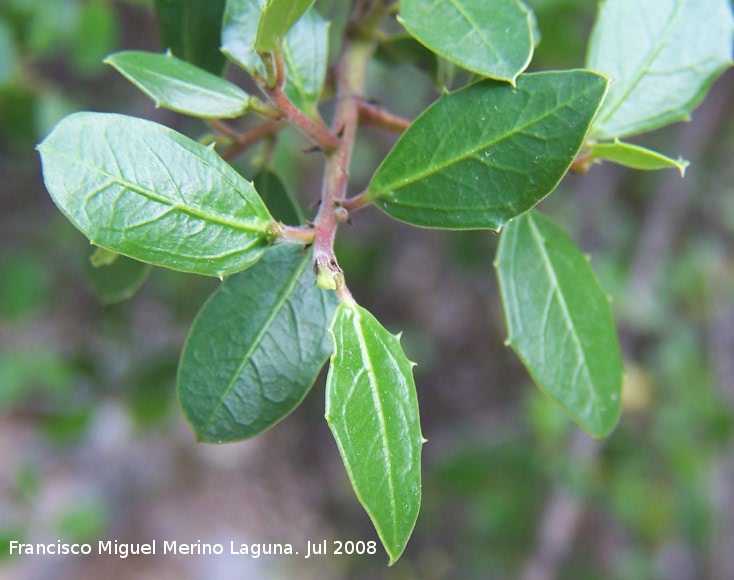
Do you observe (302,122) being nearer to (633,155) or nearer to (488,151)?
(488,151)

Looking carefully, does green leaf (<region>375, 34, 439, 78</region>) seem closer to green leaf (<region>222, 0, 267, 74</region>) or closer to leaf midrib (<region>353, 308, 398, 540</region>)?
green leaf (<region>222, 0, 267, 74</region>)

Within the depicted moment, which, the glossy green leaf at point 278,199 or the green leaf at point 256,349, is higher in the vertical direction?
the glossy green leaf at point 278,199

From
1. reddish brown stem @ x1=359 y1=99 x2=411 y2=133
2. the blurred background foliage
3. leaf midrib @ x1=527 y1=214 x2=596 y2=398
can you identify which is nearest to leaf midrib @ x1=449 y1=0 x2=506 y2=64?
reddish brown stem @ x1=359 y1=99 x2=411 y2=133

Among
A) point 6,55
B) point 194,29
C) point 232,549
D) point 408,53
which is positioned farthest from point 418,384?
point 194,29

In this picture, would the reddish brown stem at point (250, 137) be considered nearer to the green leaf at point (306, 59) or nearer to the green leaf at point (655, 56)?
the green leaf at point (306, 59)

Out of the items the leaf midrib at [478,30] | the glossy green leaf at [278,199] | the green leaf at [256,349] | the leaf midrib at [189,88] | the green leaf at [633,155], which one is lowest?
the green leaf at [256,349]

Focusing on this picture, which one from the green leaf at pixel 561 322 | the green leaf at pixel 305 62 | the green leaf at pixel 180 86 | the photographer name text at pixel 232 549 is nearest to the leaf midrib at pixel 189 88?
the green leaf at pixel 180 86
